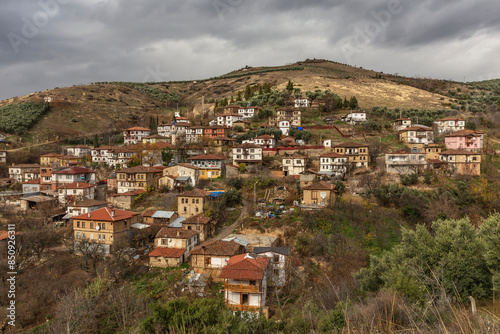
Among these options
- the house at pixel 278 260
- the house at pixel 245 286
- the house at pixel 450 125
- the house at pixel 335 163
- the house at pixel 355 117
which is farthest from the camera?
the house at pixel 355 117

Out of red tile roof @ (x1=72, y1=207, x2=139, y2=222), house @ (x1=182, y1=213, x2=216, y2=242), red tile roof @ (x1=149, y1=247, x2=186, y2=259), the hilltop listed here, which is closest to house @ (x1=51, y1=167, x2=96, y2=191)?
red tile roof @ (x1=72, y1=207, x2=139, y2=222)

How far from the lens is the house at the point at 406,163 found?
120ft

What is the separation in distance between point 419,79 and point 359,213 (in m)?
99.3

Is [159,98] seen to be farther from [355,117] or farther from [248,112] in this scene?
[355,117]

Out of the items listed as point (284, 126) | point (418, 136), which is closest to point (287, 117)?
point (284, 126)

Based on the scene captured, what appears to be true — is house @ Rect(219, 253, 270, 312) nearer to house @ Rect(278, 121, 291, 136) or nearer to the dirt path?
the dirt path

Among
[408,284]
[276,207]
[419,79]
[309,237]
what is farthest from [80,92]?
[419,79]

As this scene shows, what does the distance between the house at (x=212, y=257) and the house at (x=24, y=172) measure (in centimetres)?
3300

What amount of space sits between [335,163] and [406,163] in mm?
7844

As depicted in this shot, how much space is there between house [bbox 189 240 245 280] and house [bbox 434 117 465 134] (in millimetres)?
43970

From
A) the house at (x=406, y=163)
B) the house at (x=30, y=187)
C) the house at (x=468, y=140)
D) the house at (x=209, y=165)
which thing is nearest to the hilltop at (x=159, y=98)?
the house at (x=30, y=187)

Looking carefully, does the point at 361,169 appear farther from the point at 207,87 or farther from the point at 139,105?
the point at 207,87

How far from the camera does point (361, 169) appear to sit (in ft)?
129

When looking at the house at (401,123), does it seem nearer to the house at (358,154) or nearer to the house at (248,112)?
the house at (358,154)
